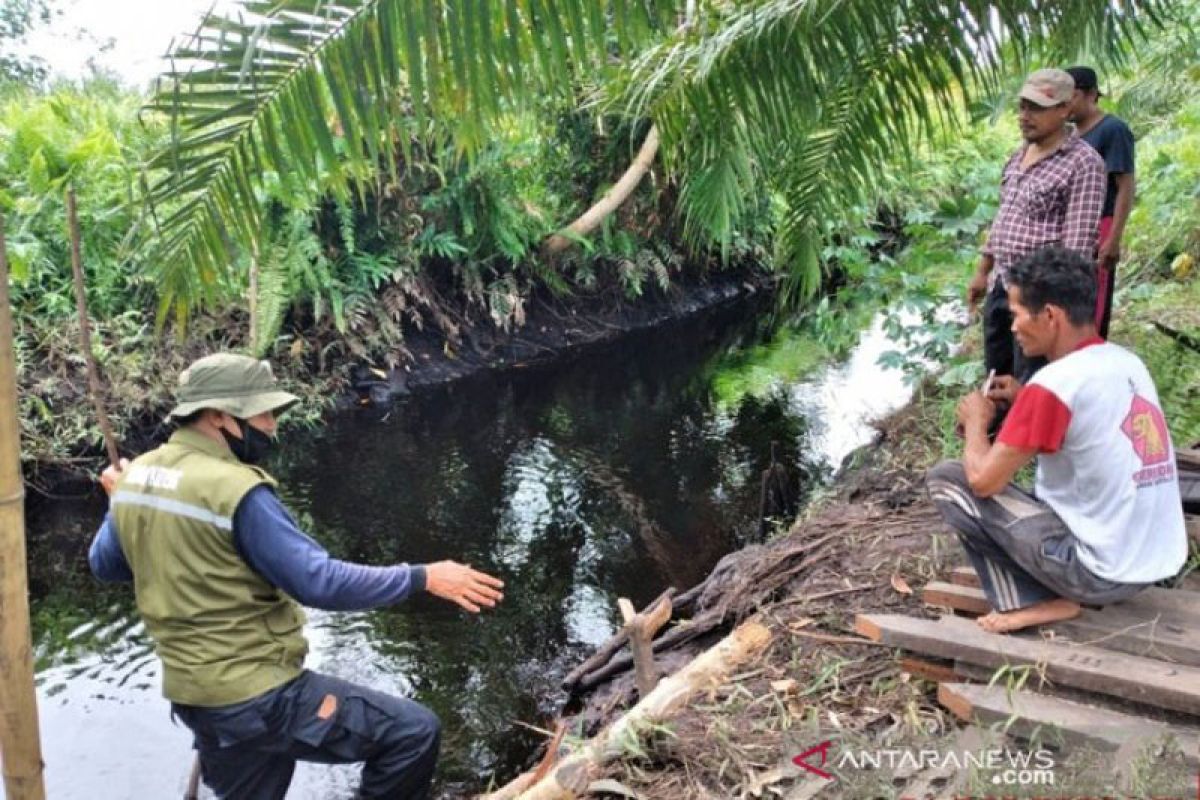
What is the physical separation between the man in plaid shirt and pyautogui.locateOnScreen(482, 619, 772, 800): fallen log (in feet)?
5.05

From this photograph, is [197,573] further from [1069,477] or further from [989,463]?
[1069,477]

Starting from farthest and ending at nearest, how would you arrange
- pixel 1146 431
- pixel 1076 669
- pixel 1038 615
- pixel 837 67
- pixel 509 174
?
1. pixel 509 174
2. pixel 837 67
3. pixel 1038 615
4. pixel 1146 431
5. pixel 1076 669

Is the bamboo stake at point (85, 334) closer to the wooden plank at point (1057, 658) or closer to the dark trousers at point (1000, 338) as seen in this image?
the wooden plank at point (1057, 658)

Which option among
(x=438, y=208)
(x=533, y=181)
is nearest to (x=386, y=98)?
(x=438, y=208)

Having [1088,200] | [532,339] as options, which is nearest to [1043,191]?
[1088,200]

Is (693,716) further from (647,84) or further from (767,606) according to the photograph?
(647,84)

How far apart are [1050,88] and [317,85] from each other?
2.62 meters

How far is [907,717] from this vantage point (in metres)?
2.63

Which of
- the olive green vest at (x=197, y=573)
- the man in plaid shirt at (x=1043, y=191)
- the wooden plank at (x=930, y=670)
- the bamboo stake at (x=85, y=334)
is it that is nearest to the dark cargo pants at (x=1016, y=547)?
the wooden plank at (x=930, y=670)

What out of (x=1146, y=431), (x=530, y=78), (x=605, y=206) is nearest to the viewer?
(x=1146, y=431)

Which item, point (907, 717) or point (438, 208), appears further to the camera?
point (438, 208)

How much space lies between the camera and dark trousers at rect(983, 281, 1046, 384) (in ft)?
12.6

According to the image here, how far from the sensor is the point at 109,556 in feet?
9.71

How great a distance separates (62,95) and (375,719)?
8805 mm
